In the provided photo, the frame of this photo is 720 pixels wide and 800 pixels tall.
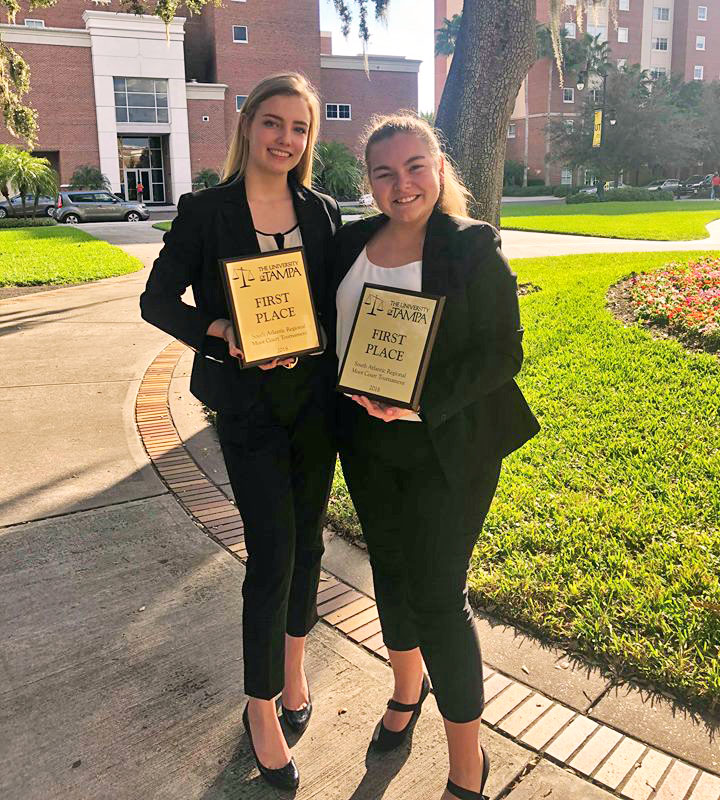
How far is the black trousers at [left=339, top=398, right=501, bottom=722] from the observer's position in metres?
2.04

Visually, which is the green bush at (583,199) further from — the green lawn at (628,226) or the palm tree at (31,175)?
the palm tree at (31,175)

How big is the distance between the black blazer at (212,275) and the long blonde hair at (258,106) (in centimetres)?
7

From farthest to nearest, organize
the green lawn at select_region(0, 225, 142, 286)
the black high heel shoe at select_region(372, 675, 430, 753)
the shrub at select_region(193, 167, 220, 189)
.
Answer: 1. the shrub at select_region(193, 167, 220, 189)
2. the green lawn at select_region(0, 225, 142, 286)
3. the black high heel shoe at select_region(372, 675, 430, 753)

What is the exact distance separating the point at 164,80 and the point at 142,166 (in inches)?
210

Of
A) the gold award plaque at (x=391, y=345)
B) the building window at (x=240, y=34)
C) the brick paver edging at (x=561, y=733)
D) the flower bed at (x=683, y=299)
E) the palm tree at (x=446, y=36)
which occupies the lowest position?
the brick paver edging at (x=561, y=733)

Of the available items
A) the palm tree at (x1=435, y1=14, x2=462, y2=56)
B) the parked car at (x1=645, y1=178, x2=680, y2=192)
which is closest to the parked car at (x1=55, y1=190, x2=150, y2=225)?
the parked car at (x1=645, y1=178, x2=680, y2=192)

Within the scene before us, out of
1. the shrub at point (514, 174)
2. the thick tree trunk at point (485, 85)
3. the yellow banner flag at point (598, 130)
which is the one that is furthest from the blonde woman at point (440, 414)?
the shrub at point (514, 174)

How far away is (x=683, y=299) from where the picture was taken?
8.23 metres

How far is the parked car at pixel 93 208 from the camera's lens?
33000 millimetres

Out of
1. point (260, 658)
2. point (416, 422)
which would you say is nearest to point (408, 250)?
point (416, 422)

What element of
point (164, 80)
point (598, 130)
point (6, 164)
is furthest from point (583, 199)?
point (6, 164)

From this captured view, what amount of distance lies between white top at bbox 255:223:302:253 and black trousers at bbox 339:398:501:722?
1.72 ft

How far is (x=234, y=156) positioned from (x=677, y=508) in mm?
2842

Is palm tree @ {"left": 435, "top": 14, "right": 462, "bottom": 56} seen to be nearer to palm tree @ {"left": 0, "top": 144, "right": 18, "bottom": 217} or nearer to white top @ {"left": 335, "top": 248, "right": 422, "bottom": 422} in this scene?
palm tree @ {"left": 0, "top": 144, "right": 18, "bottom": 217}
